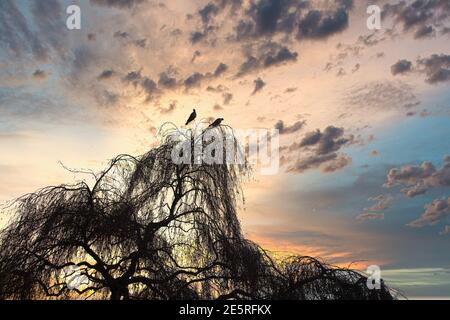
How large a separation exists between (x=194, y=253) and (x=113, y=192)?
2.09 m

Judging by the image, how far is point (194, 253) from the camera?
10367 millimetres

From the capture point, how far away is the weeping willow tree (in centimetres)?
995

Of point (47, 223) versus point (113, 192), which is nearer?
point (47, 223)

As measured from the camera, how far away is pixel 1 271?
9.84m

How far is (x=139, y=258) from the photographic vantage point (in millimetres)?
10070

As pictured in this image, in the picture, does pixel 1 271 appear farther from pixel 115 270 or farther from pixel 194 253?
pixel 194 253

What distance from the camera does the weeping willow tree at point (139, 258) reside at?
995 centimetres

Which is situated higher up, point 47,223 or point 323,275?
point 47,223
